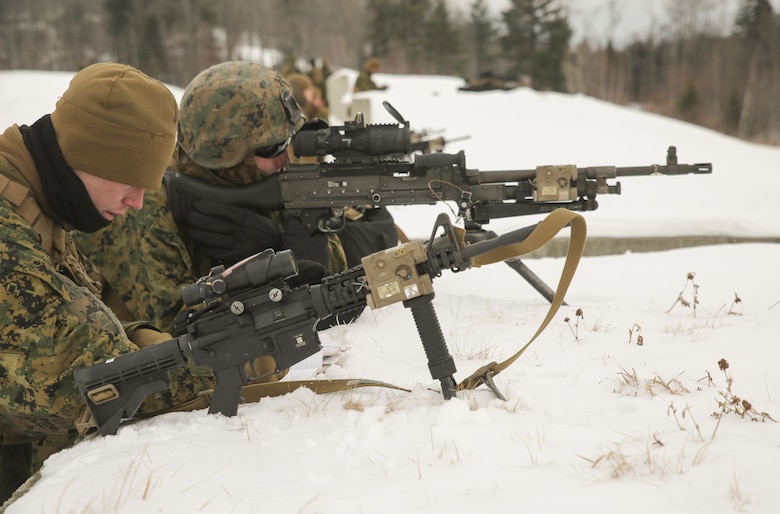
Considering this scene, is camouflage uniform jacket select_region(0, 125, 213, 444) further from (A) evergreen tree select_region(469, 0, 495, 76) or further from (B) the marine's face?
(A) evergreen tree select_region(469, 0, 495, 76)

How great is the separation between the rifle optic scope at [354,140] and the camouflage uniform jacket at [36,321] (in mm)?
1787

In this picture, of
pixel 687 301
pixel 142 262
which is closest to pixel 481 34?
pixel 687 301

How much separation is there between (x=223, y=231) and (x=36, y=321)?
1.43 meters

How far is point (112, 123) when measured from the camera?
82.0 inches

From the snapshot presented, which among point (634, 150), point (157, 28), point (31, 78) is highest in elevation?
point (157, 28)

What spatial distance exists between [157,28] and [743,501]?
126 ft

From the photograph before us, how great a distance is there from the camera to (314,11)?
45.7 meters

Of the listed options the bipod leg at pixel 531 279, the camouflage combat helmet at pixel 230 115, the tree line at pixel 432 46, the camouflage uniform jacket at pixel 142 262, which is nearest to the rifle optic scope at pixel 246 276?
the camouflage uniform jacket at pixel 142 262

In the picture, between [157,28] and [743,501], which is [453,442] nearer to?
[743,501]

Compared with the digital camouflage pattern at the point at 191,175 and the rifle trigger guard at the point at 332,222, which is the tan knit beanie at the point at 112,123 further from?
the rifle trigger guard at the point at 332,222

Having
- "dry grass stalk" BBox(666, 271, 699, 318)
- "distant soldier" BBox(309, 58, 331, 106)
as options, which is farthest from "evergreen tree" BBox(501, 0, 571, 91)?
"dry grass stalk" BBox(666, 271, 699, 318)

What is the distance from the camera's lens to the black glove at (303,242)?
3807 mm

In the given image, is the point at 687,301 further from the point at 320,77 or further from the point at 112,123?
the point at 320,77

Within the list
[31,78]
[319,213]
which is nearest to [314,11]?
[31,78]
